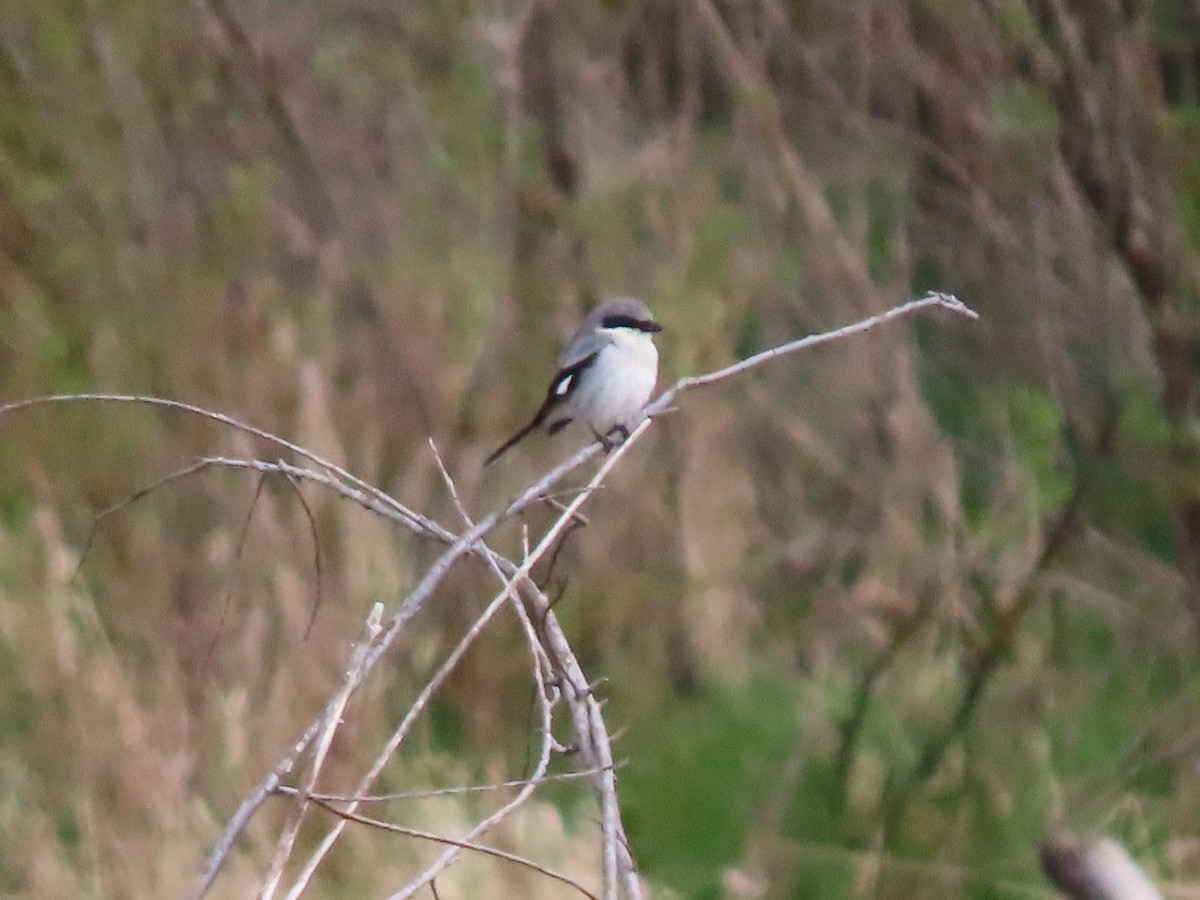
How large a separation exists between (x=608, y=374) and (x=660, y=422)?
188cm

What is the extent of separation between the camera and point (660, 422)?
648cm

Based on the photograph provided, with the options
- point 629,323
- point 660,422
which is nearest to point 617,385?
point 629,323

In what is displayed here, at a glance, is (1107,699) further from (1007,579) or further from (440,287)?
(440,287)

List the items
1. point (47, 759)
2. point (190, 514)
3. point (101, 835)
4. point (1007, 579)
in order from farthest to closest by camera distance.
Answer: point (190, 514)
point (1007, 579)
point (47, 759)
point (101, 835)

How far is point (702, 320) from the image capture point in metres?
6.21

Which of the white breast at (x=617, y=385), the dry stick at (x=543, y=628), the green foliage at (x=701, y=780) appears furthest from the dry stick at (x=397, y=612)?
the green foliage at (x=701, y=780)

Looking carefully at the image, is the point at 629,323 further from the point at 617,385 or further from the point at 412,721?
the point at 412,721

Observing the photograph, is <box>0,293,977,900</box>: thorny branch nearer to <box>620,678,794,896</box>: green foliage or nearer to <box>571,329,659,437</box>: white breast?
<box>571,329,659,437</box>: white breast

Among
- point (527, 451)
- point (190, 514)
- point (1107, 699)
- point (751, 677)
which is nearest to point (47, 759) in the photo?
point (190, 514)

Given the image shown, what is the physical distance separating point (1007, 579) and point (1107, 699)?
1.89ft

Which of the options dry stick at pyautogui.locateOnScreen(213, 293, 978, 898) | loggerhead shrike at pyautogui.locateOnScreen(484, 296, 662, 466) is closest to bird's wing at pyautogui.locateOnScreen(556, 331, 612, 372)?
loggerhead shrike at pyautogui.locateOnScreen(484, 296, 662, 466)

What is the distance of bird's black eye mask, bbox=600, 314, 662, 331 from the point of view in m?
4.71

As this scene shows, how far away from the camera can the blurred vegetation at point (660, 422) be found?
4.93 m

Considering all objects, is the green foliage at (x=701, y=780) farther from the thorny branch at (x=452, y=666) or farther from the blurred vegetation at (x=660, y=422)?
the thorny branch at (x=452, y=666)
